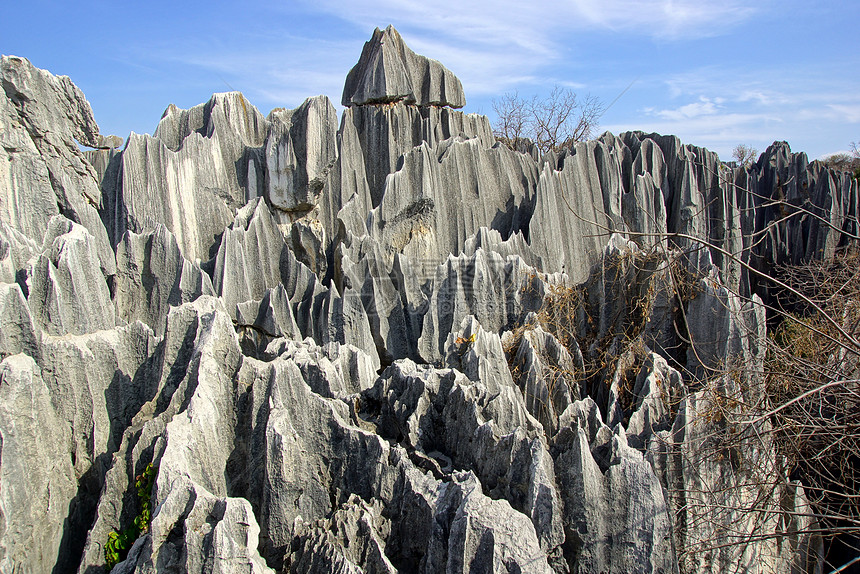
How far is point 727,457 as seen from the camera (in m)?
6.08

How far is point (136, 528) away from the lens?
216 inches

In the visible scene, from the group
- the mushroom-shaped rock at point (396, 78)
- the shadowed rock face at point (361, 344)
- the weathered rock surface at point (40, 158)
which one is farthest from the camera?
the mushroom-shaped rock at point (396, 78)

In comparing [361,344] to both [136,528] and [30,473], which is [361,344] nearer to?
[136,528]

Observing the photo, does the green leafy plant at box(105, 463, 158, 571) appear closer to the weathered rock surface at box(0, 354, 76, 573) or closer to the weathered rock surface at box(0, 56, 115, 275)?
the weathered rock surface at box(0, 354, 76, 573)

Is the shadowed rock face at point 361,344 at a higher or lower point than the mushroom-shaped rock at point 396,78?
lower

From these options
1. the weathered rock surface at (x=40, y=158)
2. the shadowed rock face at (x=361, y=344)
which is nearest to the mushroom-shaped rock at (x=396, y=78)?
the shadowed rock face at (x=361, y=344)

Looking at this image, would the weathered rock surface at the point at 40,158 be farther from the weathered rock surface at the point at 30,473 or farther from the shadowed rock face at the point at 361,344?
the weathered rock surface at the point at 30,473

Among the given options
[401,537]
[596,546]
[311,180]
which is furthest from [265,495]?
[311,180]

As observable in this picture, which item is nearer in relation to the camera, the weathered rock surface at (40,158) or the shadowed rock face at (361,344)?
the shadowed rock face at (361,344)

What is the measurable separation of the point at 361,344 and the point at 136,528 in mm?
5519

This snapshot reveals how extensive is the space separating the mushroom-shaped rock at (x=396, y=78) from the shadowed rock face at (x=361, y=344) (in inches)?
3.2

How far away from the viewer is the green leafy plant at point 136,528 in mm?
5327

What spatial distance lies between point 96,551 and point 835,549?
8.39 metres

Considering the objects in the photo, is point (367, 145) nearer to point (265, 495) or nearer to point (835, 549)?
point (265, 495)
